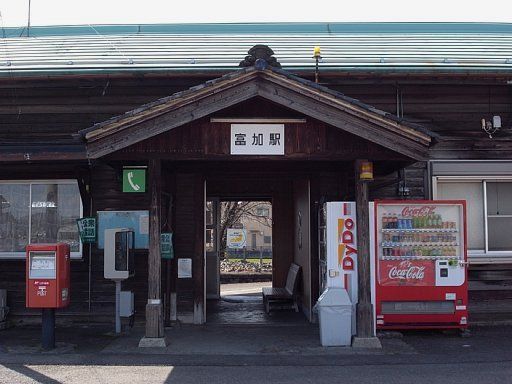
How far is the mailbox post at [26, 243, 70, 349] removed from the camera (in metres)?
8.35

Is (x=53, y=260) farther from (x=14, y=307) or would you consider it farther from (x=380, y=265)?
(x=380, y=265)

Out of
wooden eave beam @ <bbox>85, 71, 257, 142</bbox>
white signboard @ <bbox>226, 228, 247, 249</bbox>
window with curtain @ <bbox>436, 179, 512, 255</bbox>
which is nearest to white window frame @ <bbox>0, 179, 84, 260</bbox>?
wooden eave beam @ <bbox>85, 71, 257, 142</bbox>

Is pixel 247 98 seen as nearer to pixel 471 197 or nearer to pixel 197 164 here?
pixel 197 164

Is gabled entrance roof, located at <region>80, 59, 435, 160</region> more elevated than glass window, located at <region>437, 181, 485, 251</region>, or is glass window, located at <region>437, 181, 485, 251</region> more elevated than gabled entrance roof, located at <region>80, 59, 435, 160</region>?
gabled entrance roof, located at <region>80, 59, 435, 160</region>

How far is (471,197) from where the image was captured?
35.8ft

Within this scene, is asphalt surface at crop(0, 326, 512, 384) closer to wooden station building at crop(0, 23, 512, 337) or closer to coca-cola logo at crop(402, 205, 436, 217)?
wooden station building at crop(0, 23, 512, 337)

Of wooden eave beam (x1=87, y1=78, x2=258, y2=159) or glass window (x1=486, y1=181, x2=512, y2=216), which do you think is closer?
wooden eave beam (x1=87, y1=78, x2=258, y2=159)

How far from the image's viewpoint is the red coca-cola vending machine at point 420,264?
9.13m

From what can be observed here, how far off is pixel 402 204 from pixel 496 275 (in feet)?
9.00

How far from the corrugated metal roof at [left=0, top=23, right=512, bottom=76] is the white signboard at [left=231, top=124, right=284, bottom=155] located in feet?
8.27

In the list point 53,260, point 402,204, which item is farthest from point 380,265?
point 53,260

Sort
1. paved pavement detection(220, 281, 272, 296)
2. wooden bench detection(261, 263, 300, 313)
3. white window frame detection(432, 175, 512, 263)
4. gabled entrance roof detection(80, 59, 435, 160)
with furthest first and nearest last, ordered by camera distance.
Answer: paved pavement detection(220, 281, 272, 296) < wooden bench detection(261, 263, 300, 313) < white window frame detection(432, 175, 512, 263) < gabled entrance roof detection(80, 59, 435, 160)

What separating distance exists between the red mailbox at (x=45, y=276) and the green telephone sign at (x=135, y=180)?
4.35 feet

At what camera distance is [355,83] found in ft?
Answer: 34.9
